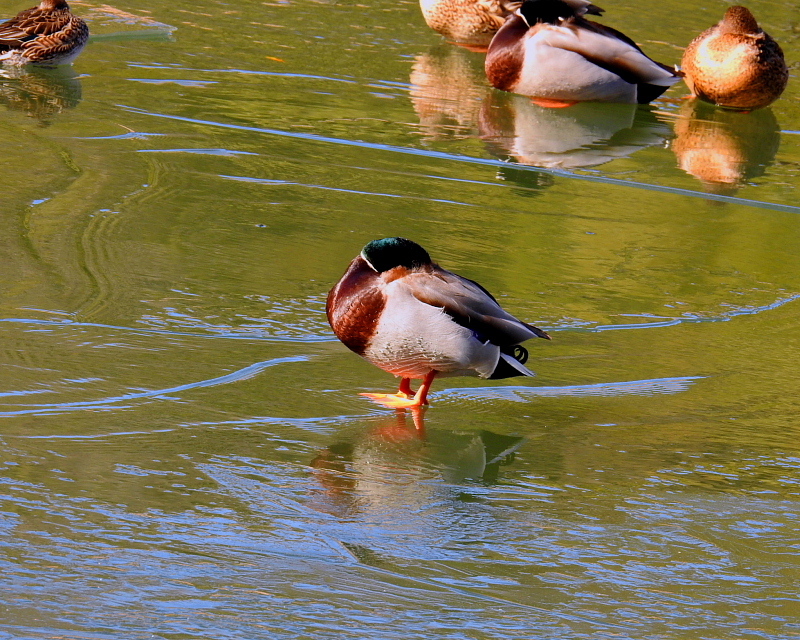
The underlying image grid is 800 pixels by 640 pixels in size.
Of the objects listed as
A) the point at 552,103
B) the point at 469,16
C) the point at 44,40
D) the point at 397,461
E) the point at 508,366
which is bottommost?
the point at 397,461

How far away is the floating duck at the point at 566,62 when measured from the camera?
25.6 ft

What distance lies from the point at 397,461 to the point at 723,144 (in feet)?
15.3

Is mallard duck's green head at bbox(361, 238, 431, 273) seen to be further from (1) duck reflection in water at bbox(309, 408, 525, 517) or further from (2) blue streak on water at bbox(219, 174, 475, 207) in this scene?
(2) blue streak on water at bbox(219, 174, 475, 207)

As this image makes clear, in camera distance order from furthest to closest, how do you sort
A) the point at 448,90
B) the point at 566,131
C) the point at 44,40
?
the point at 448,90
the point at 566,131
the point at 44,40

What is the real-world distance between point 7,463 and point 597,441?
174 centimetres

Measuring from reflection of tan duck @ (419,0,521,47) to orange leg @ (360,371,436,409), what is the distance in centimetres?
589

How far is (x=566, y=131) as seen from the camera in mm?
7398

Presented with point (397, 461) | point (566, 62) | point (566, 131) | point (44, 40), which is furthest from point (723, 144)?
point (397, 461)

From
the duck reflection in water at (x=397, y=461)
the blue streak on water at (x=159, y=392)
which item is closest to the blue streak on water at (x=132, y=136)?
the blue streak on water at (x=159, y=392)

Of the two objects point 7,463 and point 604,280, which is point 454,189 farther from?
point 7,463

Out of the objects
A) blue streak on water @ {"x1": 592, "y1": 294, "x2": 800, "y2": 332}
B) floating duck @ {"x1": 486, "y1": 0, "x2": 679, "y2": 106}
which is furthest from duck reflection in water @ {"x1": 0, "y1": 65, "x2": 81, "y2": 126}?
blue streak on water @ {"x1": 592, "y1": 294, "x2": 800, "y2": 332}

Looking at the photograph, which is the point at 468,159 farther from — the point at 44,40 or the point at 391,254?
the point at 391,254

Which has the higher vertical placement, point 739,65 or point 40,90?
point 739,65

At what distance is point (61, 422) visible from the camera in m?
3.42
